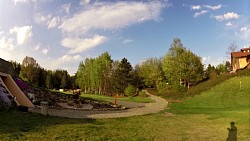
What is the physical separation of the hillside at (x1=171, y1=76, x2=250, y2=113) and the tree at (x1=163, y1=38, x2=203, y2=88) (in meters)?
13.6

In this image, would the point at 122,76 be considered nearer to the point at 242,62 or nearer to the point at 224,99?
the point at 242,62

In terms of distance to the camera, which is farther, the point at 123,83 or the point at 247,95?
the point at 123,83

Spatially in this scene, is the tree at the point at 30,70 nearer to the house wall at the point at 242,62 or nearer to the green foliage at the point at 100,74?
the green foliage at the point at 100,74

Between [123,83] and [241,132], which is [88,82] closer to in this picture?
[123,83]

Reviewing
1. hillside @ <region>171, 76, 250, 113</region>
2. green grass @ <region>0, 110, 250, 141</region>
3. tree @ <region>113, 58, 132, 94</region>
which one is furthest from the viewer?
tree @ <region>113, 58, 132, 94</region>

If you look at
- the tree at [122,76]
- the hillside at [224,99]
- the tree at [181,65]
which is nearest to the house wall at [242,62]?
the tree at [181,65]

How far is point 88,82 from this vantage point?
267 ft

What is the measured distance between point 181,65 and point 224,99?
24577mm

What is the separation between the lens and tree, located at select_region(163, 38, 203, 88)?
58.6m

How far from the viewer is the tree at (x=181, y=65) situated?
5859 cm

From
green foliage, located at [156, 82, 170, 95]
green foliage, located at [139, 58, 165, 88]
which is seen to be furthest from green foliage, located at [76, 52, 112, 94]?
green foliage, located at [156, 82, 170, 95]

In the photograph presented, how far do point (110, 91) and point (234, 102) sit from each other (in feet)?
150

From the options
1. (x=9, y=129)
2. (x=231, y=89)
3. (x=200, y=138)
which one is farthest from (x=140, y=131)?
(x=231, y=89)

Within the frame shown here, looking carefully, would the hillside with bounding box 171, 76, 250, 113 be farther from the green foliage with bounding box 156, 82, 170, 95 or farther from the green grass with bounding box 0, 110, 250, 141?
the green foliage with bounding box 156, 82, 170, 95
